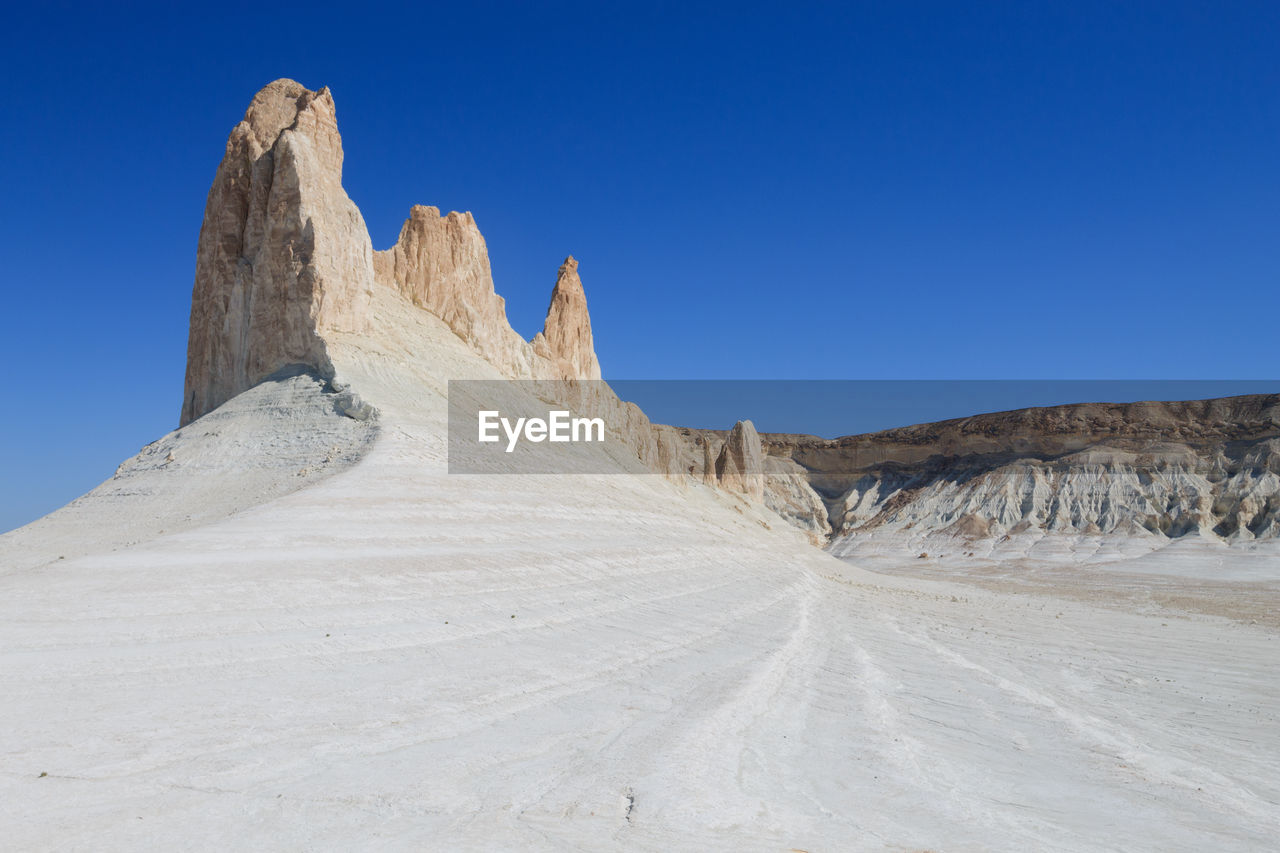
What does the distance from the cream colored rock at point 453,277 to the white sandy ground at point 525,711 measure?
Result: 55.5 feet

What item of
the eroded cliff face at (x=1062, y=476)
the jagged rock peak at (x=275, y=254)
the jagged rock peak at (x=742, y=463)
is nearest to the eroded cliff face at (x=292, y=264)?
the jagged rock peak at (x=275, y=254)

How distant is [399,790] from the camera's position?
5.30m

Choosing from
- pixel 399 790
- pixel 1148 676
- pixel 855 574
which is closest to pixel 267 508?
pixel 399 790

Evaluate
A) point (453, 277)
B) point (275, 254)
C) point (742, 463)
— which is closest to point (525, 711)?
point (275, 254)

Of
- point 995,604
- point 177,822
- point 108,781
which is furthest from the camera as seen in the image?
point 995,604

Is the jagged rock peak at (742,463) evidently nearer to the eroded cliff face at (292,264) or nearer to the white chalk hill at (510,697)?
the eroded cliff face at (292,264)

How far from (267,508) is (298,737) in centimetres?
801

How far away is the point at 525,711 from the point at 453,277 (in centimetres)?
2815

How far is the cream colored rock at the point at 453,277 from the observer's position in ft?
105

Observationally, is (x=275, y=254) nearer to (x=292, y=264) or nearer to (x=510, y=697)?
(x=292, y=264)

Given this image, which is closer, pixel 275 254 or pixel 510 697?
pixel 510 697

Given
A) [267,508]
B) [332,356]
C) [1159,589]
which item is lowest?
[1159,589]

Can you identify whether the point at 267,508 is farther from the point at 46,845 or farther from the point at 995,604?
the point at 995,604

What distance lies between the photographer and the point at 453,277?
3319 cm
